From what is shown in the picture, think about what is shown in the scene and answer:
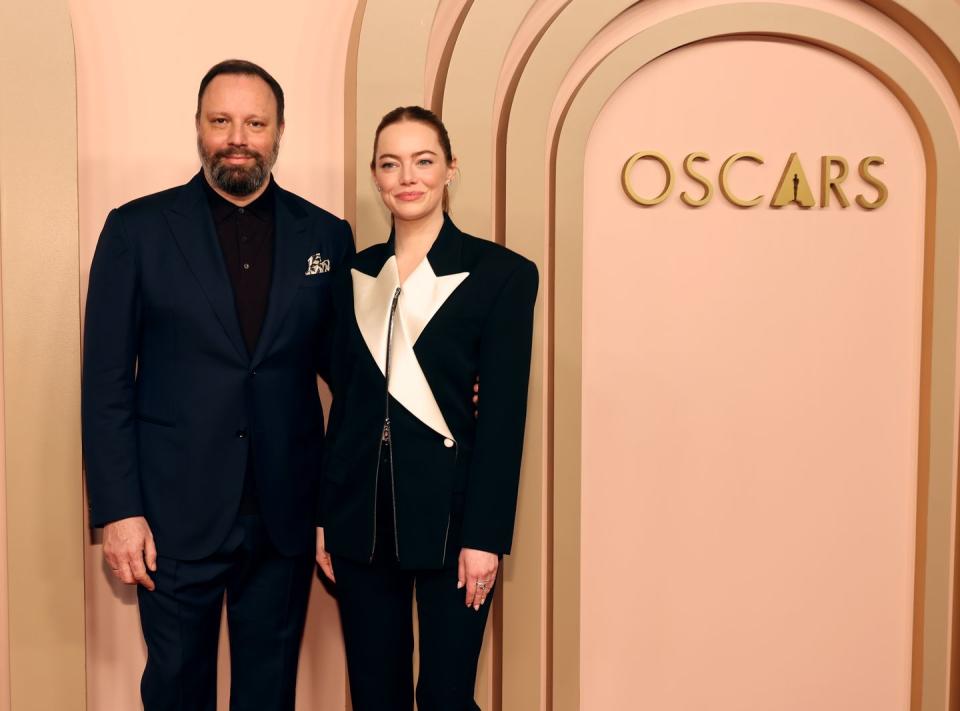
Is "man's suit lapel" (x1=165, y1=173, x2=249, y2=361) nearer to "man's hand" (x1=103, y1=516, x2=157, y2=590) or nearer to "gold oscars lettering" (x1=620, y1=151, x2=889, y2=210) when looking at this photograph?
"man's hand" (x1=103, y1=516, x2=157, y2=590)

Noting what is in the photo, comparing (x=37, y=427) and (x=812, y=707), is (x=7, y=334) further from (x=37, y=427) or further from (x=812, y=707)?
(x=812, y=707)

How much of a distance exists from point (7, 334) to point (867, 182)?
8.85ft

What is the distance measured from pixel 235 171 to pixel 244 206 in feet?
0.34

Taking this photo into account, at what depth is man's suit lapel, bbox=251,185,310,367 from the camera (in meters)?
2.04

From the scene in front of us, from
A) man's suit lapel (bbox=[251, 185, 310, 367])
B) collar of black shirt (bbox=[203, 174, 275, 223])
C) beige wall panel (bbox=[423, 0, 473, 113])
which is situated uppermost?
beige wall panel (bbox=[423, 0, 473, 113])

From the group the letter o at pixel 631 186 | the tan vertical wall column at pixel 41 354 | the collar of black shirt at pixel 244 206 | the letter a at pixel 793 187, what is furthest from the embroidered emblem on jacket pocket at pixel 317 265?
the letter a at pixel 793 187

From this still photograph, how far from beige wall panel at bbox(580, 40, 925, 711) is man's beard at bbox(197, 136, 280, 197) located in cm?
104

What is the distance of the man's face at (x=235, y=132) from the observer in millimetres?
2043

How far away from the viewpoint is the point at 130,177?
2.41 metres

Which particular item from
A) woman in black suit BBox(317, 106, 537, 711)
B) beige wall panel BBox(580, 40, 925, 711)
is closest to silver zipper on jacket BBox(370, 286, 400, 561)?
woman in black suit BBox(317, 106, 537, 711)

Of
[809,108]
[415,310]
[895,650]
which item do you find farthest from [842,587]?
[415,310]

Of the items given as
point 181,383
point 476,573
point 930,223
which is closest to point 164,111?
point 181,383

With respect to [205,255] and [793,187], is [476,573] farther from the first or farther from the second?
[793,187]

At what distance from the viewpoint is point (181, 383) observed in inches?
79.5
